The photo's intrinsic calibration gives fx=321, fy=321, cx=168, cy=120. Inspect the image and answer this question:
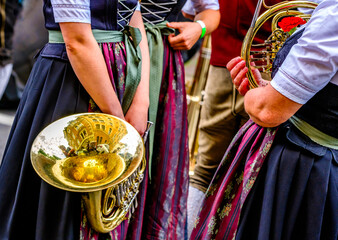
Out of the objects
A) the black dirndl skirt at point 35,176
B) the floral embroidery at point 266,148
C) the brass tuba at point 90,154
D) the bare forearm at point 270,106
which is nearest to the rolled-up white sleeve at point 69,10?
the black dirndl skirt at point 35,176

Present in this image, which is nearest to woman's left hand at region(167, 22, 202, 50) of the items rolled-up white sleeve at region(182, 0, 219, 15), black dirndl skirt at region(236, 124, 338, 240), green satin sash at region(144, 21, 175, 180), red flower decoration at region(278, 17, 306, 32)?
green satin sash at region(144, 21, 175, 180)

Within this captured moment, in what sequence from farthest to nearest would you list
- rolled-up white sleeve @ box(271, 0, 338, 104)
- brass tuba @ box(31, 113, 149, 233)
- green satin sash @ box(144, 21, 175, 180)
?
green satin sash @ box(144, 21, 175, 180) → brass tuba @ box(31, 113, 149, 233) → rolled-up white sleeve @ box(271, 0, 338, 104)

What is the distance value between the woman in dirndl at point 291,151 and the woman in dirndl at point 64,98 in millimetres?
365

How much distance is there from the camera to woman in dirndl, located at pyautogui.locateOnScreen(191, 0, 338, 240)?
2.31ft

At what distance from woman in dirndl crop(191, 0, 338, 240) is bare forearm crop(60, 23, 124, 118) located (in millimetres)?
394

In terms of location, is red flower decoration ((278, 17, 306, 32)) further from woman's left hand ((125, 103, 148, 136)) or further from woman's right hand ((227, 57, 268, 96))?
woman's left hand ((125, 103, 148, 136))

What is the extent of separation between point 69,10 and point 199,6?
0.76m

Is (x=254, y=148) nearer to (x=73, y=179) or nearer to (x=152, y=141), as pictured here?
(x=152, y=141)

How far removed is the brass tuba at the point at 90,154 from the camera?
0.82 m

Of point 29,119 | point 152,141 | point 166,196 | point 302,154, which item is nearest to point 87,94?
point 29,119

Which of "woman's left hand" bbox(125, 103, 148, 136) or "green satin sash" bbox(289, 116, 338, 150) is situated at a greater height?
"green satin sash" bbox(289, 116, 338, 150)

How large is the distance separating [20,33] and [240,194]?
137 inches

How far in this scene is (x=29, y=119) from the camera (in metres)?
0.97

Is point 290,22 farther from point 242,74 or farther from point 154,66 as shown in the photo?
point 154,66
